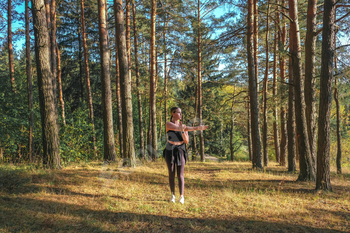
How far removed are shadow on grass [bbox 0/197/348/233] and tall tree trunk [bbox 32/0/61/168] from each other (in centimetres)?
278

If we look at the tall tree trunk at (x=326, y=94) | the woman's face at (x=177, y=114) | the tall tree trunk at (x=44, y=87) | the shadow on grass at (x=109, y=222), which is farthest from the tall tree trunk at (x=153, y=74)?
the shadow on grass at (x=109, y=222)

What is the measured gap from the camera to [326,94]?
5.81m

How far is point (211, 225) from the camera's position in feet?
12.9

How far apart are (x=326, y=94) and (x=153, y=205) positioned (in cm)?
532

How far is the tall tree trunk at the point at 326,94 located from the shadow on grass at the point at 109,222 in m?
1.57

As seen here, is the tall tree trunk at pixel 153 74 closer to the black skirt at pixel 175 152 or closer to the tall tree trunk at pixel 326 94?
the black skirt at pixel 175 152

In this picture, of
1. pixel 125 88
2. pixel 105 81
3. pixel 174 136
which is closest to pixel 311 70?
pixel 174 136

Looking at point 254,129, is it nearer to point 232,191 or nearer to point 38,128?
point 232,191

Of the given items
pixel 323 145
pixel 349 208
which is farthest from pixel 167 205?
pixel 323 145

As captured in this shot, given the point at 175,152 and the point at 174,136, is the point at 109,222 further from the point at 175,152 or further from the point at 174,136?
the point at 174,136

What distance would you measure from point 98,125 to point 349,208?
20607 mm

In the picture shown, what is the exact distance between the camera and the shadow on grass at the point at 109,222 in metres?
3.72

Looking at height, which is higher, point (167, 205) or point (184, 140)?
point (184, 140)

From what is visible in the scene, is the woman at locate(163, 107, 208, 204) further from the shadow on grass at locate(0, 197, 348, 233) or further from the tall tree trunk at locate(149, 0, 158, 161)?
the tall tree trunk at locate(149, 0, 158, 161)
